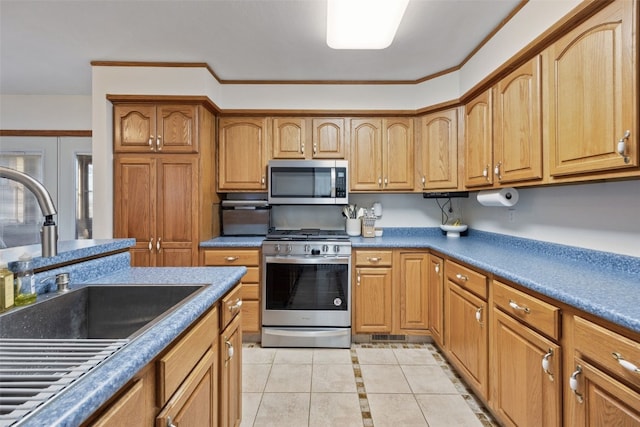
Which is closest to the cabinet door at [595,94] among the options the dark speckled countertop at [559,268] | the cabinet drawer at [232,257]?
the dark speckled countertop at [559,268]

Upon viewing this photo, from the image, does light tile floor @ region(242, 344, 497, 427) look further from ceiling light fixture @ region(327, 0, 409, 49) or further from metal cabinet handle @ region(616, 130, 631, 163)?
ceiling light fixture @ region(327, 0, 409, 49)

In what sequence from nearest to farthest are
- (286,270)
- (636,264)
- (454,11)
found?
(636,264), (454,11), (286,270)

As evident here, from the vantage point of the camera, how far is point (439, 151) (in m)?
2.83

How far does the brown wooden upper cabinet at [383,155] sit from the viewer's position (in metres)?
3.01

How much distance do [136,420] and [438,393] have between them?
6.25 feet

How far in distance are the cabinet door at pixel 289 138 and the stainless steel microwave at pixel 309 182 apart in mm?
132

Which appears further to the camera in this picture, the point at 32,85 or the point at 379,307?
the point at 32,85

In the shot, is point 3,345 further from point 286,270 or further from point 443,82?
point 443,82

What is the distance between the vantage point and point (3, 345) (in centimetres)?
70

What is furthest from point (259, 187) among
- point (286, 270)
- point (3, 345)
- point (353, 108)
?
point (3, 345)

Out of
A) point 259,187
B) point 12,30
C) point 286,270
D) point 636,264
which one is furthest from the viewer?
point 259,187

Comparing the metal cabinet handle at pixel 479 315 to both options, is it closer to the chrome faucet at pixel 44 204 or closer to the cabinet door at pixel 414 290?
the cabinet door at pixel 414 290

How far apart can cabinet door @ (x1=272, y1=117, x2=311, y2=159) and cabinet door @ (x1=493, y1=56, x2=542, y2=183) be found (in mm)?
1630

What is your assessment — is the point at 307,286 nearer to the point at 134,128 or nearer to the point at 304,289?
the point at 304,289
